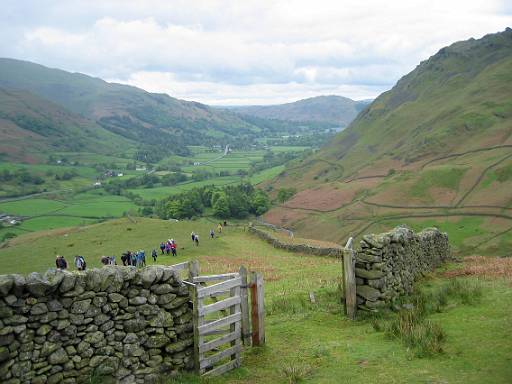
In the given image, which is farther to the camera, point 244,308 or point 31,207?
point 31,207

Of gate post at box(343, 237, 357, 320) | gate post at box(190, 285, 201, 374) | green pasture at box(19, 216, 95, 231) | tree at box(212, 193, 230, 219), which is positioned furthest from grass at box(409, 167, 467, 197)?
gate post at box(190, 285, 201, 374)

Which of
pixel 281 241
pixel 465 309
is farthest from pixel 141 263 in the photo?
pixel 465 309

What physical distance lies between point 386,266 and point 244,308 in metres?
6.33

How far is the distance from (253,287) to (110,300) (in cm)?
403

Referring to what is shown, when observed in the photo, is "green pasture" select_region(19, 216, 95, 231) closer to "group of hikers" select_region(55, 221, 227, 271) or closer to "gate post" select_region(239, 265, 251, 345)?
"group of hikers" select_region(55, 221, 227, 271)

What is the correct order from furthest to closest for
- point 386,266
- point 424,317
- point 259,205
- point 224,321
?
point 259,205 < point 386,266 < point 424,317 < point 224,321

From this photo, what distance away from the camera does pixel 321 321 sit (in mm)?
15609

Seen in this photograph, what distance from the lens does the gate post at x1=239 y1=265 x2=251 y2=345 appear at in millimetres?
12336

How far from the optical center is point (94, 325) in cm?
1002

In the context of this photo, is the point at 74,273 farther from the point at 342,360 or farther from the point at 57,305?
the point at 342,360

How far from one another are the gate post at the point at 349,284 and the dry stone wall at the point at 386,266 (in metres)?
0.43

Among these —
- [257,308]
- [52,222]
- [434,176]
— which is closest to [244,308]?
[257,308]

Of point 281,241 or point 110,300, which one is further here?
point 281,241

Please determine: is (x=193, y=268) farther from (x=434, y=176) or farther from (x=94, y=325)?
(x=434, y=176)
